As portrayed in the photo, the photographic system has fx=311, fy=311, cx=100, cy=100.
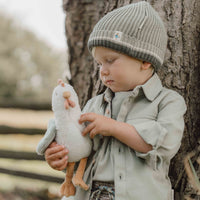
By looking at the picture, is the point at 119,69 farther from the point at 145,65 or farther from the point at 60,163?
the point at 60,163

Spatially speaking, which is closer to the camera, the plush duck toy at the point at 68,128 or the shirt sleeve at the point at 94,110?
the plush duck toy at the point at 68,128

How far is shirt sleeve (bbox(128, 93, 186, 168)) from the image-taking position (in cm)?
142

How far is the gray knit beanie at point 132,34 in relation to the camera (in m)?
1.48

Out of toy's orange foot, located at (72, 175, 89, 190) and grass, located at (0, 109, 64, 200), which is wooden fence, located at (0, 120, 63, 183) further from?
toy's orange foot, located at (72, 175, 89, 190)

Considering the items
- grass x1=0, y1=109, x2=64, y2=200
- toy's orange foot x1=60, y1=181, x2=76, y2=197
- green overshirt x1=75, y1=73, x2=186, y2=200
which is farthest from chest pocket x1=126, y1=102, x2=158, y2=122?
grass x1=0, y1=109, x2=64, y2=200

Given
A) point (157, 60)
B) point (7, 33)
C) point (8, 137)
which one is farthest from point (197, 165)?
point (7, 33)

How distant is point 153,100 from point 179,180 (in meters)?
0.58

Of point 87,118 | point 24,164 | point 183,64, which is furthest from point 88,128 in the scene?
point 24,164

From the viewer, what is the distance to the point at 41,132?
4691mm

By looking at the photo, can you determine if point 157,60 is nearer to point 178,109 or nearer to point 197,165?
point 178,109

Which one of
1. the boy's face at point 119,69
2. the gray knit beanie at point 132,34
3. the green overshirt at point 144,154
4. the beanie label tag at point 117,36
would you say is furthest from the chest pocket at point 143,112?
the beanie label tag at point 117,36

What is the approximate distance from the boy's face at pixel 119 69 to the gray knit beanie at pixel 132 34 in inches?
1.4

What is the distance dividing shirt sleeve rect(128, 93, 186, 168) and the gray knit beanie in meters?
0.27

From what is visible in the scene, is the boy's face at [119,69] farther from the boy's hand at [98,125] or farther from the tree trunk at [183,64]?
the tree trunk at [183,64]
